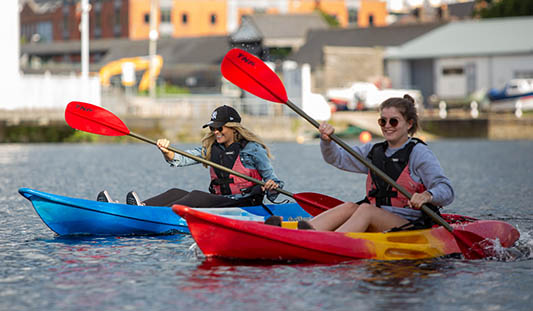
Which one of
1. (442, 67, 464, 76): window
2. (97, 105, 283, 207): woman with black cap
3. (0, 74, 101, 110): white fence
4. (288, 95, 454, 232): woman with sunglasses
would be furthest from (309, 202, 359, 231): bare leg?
(442, 67, 464, 76): window

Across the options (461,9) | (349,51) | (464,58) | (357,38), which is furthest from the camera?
(461,9)

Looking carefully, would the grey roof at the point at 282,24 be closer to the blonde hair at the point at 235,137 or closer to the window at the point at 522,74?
the window at the point at 522,74

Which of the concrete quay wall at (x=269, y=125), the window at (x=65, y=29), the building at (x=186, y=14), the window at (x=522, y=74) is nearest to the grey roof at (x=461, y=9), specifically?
the building at (x=186, y=14)

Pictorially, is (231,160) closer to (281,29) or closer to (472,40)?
(472,40)

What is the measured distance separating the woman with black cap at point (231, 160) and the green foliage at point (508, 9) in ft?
168

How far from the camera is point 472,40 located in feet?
165

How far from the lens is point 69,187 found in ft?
55.3

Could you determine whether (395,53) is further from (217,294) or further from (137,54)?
(217,294)

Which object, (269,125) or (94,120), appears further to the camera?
(269,125)

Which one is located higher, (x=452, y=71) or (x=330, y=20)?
(x=330, y=20)

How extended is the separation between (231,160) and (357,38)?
46924 millimetres

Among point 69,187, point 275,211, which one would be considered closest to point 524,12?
point 69,187

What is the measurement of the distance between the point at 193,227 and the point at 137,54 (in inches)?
2407

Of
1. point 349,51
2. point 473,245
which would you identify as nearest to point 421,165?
point 473,245
